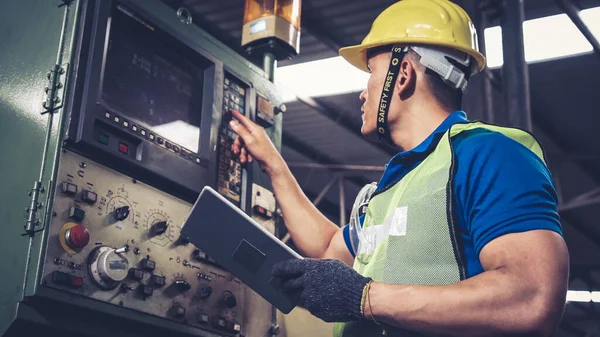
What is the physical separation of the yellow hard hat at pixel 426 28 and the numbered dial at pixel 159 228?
0.76 metres

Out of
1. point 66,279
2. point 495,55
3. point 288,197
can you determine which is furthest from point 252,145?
point 495,55

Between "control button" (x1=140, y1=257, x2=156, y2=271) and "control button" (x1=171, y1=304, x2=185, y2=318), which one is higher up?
"control button" (x1=140, y1=257, x2=156, y2=271)

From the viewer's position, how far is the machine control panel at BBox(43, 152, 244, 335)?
164 cm

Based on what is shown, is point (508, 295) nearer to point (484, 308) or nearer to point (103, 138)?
point (484, 308)

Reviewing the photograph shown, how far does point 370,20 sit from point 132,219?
4686 millimetres

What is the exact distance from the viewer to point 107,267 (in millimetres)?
1672

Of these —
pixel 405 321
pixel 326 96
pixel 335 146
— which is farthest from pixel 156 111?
pixel 335 146

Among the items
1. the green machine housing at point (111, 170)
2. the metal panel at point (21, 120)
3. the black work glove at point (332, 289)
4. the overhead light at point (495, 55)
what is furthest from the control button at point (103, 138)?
the overhead light at point (495, 55)

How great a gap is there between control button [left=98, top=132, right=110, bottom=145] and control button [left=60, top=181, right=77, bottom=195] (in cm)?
15

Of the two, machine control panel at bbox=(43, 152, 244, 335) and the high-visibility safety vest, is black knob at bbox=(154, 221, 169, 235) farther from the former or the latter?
the high-visibility safety vest

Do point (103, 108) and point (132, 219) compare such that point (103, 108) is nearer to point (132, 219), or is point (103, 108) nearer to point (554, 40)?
point (132, 219)

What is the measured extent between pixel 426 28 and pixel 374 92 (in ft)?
0.73

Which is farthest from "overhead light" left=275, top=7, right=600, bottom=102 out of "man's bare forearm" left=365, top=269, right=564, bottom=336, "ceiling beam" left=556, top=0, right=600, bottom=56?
"man's bare forearm" left=365, top=269, right=564, bottom=336

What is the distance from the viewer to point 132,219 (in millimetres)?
1843
